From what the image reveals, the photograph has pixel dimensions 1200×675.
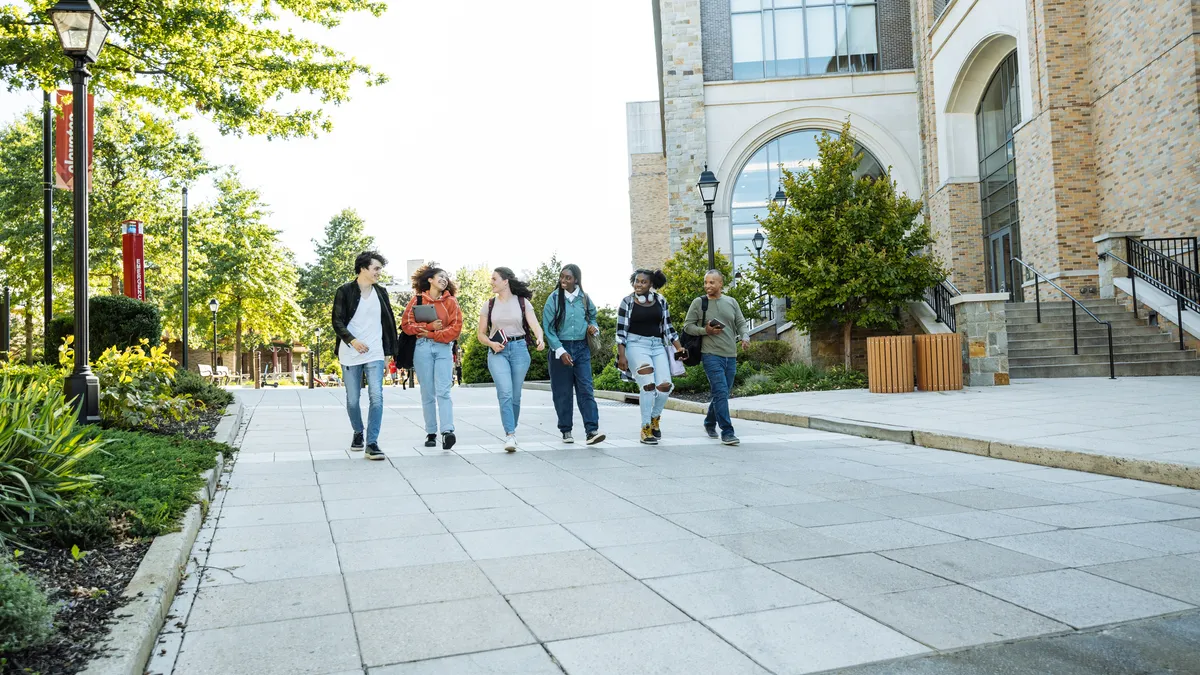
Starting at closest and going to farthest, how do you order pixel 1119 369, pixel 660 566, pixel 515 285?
1. pixel 660 566
2. pixel 515 285
3. pixel 1119 369

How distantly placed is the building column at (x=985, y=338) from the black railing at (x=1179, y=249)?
14.1ft

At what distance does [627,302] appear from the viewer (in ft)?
28.3

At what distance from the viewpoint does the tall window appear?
28.1 m

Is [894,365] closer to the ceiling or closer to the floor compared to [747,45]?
closer to the floor

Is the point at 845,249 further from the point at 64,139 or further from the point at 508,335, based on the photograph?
the point at 64,139

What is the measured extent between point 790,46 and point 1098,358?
16.7m

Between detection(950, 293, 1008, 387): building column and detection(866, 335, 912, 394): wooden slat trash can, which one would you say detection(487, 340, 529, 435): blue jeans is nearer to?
detection(866, 335, 912, 394): wooden slat trash can

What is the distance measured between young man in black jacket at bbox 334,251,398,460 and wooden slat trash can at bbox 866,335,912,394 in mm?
8618

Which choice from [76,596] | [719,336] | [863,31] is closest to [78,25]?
[76,596]

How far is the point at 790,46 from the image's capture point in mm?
28234

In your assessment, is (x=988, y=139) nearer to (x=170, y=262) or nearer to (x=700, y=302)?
(x=700, y=302)

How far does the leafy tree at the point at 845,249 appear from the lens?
15.0 meters

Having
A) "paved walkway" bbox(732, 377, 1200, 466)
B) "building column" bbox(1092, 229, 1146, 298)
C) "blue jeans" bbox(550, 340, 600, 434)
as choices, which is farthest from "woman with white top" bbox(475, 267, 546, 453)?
"building column" bbox(1092, 229, 1146, 298)

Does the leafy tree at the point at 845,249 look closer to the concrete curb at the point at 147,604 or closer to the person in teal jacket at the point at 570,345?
the person in teal jacket at the point at 570,345
